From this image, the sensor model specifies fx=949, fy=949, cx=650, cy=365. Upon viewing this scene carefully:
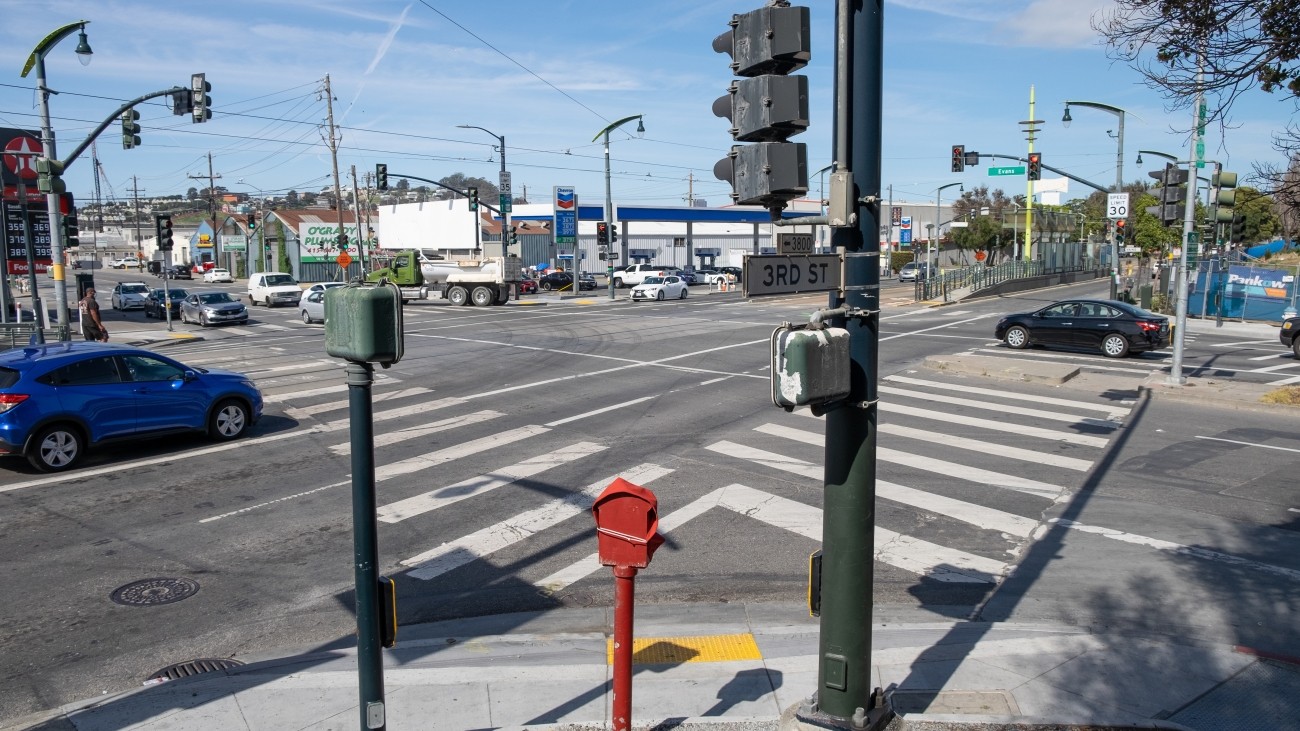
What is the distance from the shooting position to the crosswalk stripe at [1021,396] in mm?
16609

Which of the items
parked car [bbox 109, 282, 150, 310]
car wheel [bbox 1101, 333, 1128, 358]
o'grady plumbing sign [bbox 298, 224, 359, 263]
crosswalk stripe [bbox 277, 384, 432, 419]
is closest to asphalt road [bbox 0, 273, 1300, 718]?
crosswalk stripe [bbox 277, 384, 432, 419]

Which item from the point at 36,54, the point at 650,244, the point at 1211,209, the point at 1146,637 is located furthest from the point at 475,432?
the point at 650,244

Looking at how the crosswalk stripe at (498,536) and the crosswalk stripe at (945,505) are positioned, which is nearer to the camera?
the crosswalk stripe at (498,536)

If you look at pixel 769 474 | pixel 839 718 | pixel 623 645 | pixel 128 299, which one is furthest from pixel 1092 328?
pixel 128 299

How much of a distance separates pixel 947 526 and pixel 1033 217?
6216cm

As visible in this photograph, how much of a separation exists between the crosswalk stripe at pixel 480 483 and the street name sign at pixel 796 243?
6.52m

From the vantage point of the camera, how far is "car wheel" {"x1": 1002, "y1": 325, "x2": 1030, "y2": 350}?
25406 mm

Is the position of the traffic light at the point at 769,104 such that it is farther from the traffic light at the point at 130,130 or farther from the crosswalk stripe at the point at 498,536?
the traffic light at the point at 130,130

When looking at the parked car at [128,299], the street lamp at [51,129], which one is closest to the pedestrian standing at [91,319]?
the street lamp at [51,129]

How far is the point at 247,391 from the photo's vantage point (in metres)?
14.3

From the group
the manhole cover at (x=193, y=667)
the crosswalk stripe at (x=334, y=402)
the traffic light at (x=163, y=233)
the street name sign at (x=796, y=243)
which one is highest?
the traffic light at (x=163, y=233)

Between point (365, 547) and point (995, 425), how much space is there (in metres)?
12.7

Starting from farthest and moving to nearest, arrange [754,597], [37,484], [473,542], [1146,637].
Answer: [37,484] → [473,542] → [754,597] → [1146,637]

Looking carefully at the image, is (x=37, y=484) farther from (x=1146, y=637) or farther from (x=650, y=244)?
(x=650, y=244)
